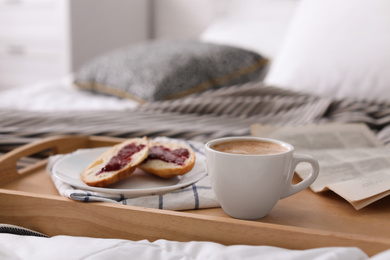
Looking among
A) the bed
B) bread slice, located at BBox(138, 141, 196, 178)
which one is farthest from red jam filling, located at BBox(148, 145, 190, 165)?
the bed

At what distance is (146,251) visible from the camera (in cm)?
45

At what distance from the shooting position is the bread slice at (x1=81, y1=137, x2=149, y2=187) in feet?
1.99

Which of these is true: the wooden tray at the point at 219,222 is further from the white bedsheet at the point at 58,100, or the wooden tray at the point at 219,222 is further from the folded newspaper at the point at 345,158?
the white bedsheet at the point at 58,100

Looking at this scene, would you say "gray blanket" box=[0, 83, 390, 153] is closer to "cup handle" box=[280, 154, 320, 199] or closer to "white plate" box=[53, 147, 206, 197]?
"white plate" box=[53, 147, 206, 197]

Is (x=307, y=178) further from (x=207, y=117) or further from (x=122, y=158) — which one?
(x=207, y=117)

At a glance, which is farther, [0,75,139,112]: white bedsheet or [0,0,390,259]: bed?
[0,75,139,112]: white bedsheet

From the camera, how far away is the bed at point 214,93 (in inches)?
19.1

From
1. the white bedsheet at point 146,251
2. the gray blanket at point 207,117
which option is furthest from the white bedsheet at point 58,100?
the white bedsheet at point 146,251

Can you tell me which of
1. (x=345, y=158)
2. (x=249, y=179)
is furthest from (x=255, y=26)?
(x=249, y=179)

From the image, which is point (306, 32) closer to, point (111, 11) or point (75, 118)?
point (75, 118)

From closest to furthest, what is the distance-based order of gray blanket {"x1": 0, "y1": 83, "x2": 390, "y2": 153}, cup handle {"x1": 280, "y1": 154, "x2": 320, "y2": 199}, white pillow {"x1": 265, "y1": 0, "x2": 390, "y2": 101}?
cup handle {"x1": 280, "y1": 154, "x2": 320, "y2": 199}, gray blanket {"x1": 0, "y1": 83, "x2": 390, "y2": 153}, white pillow {"x1": 265, "y1": 0, "x2": 390, "y2": 101}

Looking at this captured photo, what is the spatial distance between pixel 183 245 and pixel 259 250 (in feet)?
0.28

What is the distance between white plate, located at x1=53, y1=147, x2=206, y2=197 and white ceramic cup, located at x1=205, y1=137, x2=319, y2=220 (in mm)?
93

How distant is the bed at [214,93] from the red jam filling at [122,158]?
3.5 inches
